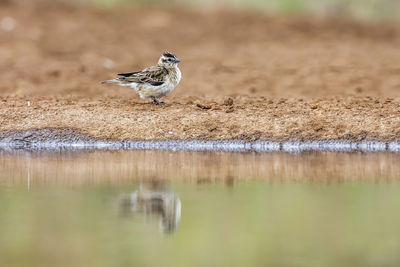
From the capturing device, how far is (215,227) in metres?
7.67

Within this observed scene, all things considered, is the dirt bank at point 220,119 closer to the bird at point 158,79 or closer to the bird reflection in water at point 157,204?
the bird at point 158,79

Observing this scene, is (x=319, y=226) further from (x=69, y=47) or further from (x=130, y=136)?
(x=69, y=47)

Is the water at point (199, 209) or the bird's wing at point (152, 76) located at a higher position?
the bird's wing at point (152, 76)

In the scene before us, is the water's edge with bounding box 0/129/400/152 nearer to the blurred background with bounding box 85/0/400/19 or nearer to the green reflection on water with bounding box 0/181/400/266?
the green reflection on water with bounding box 0/181/400/266

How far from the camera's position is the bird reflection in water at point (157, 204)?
795 cm

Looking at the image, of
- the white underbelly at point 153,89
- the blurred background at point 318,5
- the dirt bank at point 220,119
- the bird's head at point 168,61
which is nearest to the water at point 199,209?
the dirt bank at point 220,119

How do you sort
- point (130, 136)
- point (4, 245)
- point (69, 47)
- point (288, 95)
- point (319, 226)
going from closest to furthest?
point (4, 245)
point (319, 226)
point (130, 136)
point (288, 95)
point (69, 47)

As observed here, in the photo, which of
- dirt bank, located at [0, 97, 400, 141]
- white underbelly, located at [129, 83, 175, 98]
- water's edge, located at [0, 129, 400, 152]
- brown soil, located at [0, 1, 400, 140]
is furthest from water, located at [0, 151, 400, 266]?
white underbelly, located at [129, 83, 175, 98]

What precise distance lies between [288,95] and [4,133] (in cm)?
539

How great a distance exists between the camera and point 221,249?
23.3 feet

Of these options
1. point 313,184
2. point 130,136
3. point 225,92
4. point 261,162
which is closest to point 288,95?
point 225,92

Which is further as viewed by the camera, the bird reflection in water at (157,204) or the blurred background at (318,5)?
the blurred background at (318,5)

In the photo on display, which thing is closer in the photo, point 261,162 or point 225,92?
point 261,162

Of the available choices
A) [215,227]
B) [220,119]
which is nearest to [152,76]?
[220,119]
